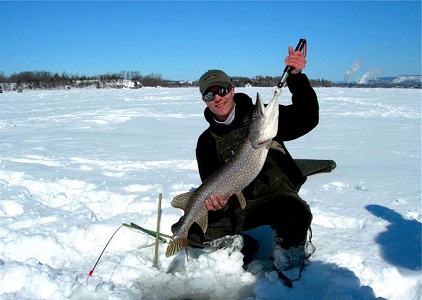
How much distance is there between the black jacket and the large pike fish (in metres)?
0.45

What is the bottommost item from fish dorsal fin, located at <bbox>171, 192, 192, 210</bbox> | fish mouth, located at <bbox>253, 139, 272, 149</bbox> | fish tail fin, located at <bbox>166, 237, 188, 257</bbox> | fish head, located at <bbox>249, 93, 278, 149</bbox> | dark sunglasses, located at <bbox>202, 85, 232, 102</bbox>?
fish tail fin, located at <bbox>166, 237, 188, 257</bbox>

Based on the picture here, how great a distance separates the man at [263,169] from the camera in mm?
2803

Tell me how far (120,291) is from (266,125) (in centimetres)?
175

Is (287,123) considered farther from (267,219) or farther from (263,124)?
(267,219)

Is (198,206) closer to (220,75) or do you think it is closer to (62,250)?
(220,75)

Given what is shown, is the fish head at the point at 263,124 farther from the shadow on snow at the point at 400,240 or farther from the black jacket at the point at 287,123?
the shadow on snow at the point at 400,240

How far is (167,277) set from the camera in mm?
2998

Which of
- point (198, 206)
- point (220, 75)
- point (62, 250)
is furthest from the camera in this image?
point (62, 250)

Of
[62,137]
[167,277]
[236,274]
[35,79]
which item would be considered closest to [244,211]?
[236,274]

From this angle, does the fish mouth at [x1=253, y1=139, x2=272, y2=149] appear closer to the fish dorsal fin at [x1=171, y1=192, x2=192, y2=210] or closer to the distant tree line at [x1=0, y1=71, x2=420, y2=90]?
the fish dorsal fin at [x1=171, y1=192, x2=192, y2=210]

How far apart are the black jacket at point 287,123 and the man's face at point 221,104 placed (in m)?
0.08

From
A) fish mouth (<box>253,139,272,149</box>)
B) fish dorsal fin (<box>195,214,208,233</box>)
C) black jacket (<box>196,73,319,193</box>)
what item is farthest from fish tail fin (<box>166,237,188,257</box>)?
fish mouth (<box>253,139,272,149</box>)

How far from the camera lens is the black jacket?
9.32 feet

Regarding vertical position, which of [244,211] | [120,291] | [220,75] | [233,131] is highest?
[220,75]
